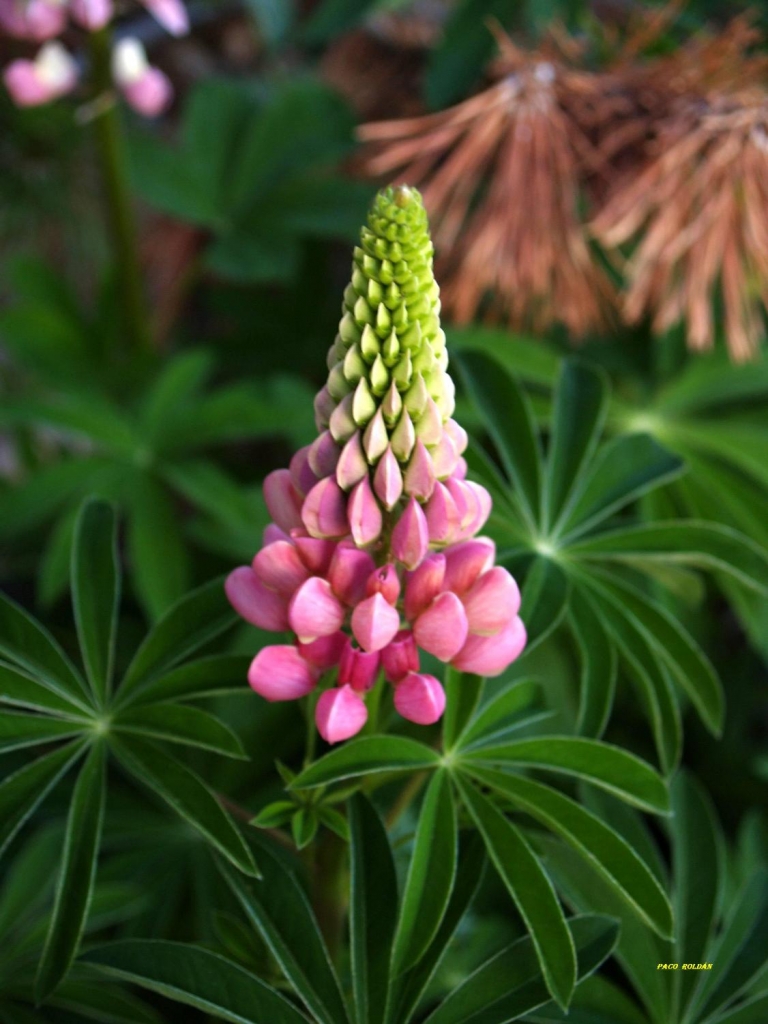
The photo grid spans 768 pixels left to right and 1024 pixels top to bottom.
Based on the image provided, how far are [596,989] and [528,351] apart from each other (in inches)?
27.5

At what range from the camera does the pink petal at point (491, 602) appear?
1.69 feet

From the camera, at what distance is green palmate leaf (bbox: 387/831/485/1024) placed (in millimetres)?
540

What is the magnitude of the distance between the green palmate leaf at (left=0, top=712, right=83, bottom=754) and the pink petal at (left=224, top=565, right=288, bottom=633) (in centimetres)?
15

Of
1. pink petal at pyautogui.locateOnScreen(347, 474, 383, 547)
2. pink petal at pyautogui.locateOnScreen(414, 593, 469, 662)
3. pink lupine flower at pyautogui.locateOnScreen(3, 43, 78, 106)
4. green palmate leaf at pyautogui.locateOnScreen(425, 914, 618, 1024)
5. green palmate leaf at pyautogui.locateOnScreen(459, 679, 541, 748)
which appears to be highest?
pink lupine flower at pyautogui.locateOnScreen(3, 43, 78, 106)

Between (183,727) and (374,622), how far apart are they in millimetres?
155

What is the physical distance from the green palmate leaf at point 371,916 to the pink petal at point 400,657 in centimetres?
9

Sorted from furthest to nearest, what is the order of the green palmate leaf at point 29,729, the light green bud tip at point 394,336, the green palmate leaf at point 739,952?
the green palmate leaf at point 739,952, the green palmate leaf at point 29,729, the light green bud tip at point 394,336

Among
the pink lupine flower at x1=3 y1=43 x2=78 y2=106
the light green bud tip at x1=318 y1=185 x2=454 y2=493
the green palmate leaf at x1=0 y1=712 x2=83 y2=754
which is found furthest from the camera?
the pink lupine flower at x1=3 y1=43 x2=78 y2=106

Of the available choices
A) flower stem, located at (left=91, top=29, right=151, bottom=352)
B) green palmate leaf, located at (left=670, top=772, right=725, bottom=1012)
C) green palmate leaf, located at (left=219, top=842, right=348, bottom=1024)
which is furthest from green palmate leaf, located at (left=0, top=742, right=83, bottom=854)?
flower stem, located at (left=91, top=29, right=151, bottom=352)

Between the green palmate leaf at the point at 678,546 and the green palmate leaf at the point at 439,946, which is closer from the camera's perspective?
the green palmate leaf at the point at 439,946

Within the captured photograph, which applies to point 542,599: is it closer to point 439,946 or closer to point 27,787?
point 439,946

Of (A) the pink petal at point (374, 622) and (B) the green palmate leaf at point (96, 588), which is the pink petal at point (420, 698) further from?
(B) the green palmate leaf at point (96, 588)

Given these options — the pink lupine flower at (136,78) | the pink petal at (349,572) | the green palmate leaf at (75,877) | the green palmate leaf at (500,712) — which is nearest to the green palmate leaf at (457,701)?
the green palmate leaf at (500,712)

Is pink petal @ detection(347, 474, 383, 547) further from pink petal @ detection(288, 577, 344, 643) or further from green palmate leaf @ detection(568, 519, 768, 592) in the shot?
green palmate leaf @ detection(568, 519, 768, 592)
